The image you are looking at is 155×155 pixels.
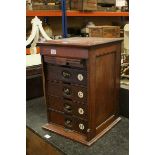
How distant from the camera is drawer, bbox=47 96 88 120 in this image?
116 cm

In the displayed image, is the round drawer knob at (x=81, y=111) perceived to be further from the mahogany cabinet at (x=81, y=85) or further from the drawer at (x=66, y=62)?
the drawer at (x=66, y=62)

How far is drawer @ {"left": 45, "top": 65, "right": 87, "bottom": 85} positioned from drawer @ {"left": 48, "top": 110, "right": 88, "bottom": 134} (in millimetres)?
202

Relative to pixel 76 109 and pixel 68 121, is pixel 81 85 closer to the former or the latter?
pixel 76 109

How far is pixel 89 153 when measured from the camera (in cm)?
109

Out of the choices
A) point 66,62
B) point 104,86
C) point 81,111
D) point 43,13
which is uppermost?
point 43,13

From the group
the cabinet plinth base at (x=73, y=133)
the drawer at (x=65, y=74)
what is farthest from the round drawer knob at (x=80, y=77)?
the cabinet plinth base at (x=73, y=133)

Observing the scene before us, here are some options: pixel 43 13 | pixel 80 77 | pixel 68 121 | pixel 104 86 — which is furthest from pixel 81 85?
pixel 43 13

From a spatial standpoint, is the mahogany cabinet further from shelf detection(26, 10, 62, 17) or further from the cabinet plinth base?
shelf detection(26, 10, 62, 17)

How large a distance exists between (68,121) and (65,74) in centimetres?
26

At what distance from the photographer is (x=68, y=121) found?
1.25m

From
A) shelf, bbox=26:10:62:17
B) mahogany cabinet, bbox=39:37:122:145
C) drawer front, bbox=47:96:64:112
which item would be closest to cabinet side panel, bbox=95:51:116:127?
mahogany cabinet, bbox=39:37:122:145
